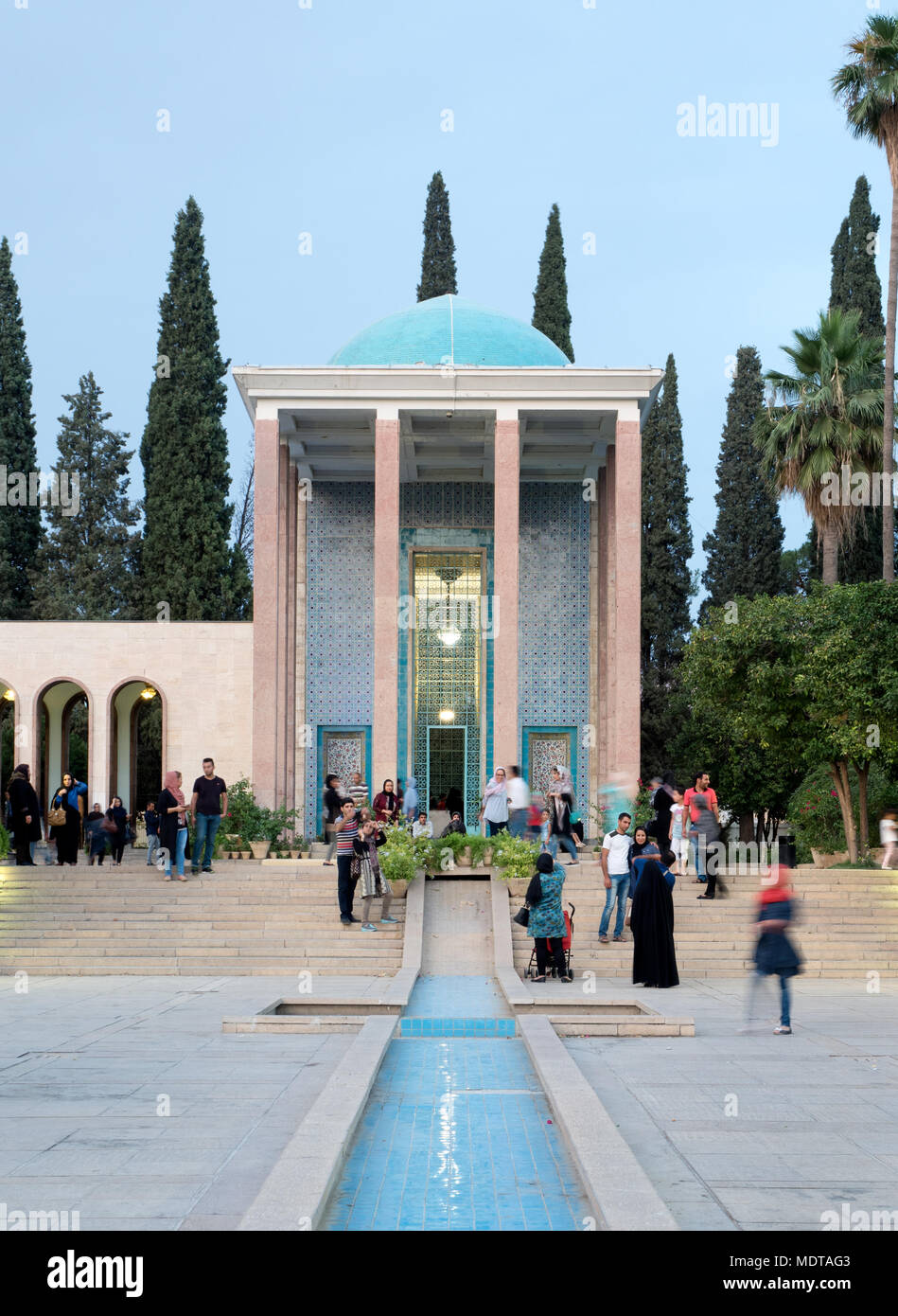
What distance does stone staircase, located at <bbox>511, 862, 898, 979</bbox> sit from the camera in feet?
53.5

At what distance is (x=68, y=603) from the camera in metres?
40.0

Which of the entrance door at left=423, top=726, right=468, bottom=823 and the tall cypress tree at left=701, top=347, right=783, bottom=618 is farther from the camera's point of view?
the tall cypress tree at left=701, top=347, right=783, bottom=618

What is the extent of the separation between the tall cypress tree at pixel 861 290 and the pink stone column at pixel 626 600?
11.5 m

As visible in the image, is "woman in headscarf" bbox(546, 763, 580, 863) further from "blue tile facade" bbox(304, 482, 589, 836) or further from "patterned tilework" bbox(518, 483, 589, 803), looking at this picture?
"patterned tilework" bbox(518, 483, 589, 803)

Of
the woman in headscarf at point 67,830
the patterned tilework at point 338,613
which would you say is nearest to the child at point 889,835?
the woman in headscarf at point 67,830

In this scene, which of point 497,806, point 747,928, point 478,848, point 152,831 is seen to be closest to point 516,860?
point 478,848

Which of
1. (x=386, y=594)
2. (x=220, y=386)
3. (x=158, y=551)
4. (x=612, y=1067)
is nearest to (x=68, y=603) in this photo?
(x=158, y=551)

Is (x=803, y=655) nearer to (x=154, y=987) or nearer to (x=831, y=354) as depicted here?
(x=831, y=354)

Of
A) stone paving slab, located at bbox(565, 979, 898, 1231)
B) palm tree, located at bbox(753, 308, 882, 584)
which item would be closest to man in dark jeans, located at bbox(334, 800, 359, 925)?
stone paving slab, located at bbox(565, 979, 898, 1231)

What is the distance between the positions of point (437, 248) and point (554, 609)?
17.3 meters

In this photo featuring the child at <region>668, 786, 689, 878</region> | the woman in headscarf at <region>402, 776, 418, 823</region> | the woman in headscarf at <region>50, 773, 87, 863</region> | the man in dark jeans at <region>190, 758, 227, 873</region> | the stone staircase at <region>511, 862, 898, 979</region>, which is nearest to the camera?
the stone staircase at <region>511, 862, 898, 979</region>

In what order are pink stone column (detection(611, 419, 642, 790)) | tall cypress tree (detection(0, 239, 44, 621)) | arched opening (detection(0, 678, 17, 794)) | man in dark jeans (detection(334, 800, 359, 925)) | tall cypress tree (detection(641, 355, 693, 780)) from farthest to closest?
tall cypress tree (detection(0, 239, 44, 621)), tall cypress tree (detection(641, 355, 693, 780)), arched opening (detection(0, 678, 17, 794)), pink stone column (detection(611, 419, 642, 790)), man in dark jeans (detection(334, 800, 359, 925))

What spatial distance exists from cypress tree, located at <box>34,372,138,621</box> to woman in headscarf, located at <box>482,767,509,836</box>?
21.6 metres
